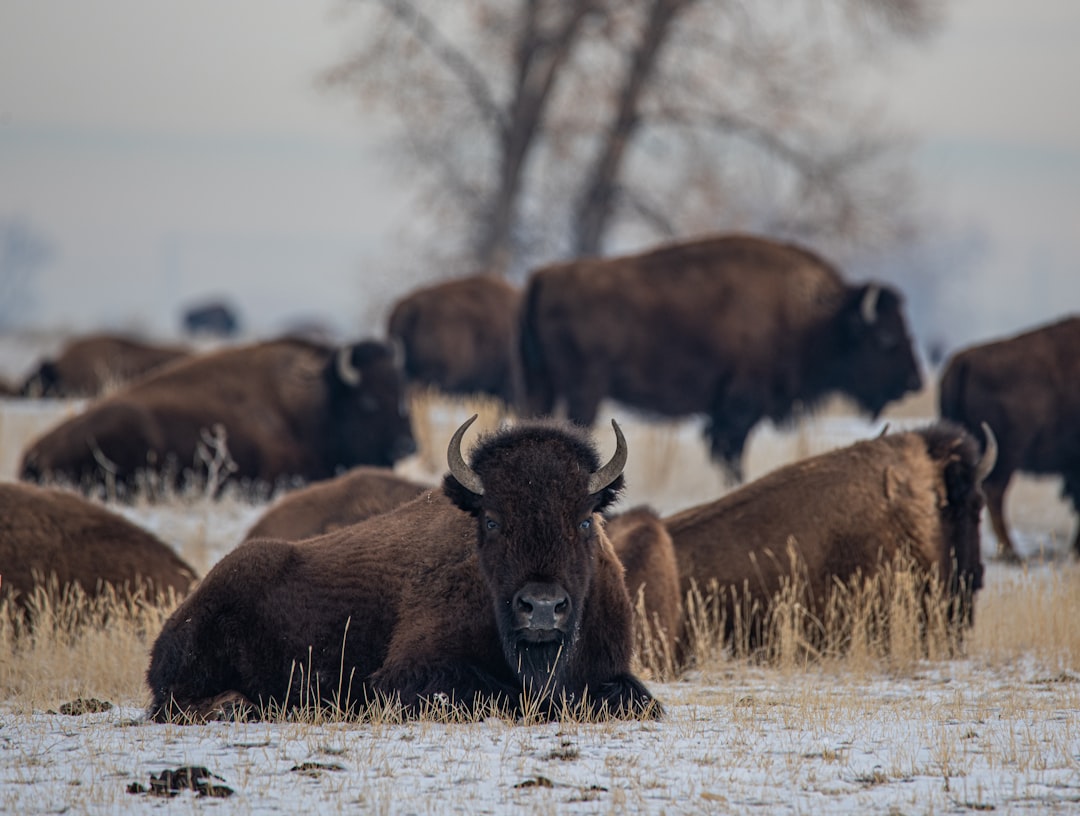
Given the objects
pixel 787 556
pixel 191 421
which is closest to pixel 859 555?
pixel 787 556

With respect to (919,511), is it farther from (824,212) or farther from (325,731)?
(824,212)

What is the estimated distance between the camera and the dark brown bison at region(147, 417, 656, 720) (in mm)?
6293

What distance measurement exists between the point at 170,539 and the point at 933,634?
22.1 feet

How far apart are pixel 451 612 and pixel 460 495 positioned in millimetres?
552

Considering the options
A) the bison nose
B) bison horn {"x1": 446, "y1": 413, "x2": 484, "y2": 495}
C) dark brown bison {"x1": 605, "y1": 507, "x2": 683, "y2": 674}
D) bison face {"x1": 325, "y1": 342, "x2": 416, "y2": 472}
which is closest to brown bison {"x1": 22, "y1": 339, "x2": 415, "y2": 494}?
bison face {"x1": 325, "y1": 342, "x2": 416, "y2": 472}

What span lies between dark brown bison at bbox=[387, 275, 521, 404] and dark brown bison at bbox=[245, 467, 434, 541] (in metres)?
12.5

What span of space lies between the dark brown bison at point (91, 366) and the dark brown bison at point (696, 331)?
878 cm

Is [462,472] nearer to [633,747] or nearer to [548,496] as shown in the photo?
[548,496]

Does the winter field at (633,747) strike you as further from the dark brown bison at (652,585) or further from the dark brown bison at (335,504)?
the dark brown bison at (335,504)

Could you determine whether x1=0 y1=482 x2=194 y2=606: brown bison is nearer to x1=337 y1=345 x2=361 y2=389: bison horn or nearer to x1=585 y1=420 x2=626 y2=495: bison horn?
x1=585 y1=420 x2=626 y2=495: bison horn

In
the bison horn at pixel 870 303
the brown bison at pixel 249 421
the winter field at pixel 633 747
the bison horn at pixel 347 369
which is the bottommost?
the winter field at pixel 633 747

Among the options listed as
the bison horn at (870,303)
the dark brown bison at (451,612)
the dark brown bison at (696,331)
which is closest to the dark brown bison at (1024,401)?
the dark brown bison at (696,331)

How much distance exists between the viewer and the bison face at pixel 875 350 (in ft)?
56.1

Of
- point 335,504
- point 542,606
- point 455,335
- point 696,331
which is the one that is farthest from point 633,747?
point 455,335
